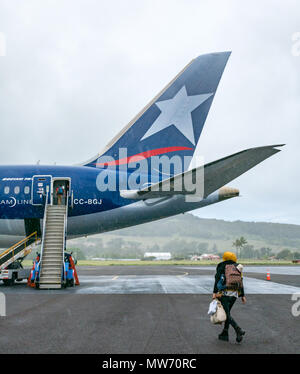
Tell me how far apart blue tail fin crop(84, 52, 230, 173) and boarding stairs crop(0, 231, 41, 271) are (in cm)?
766

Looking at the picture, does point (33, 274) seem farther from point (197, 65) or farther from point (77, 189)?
point (197, 65)

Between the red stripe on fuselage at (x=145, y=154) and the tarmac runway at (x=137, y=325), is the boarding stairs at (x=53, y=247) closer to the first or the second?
the tarmac runway at (x=137, y=325)

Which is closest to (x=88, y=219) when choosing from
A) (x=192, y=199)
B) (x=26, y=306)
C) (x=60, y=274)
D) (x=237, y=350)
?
(x=60, y=274)

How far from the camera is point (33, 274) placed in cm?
2088

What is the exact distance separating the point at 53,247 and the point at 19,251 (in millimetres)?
3102

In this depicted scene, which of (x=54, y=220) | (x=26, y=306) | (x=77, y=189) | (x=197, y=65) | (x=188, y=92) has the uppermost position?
(x=197, y=65)

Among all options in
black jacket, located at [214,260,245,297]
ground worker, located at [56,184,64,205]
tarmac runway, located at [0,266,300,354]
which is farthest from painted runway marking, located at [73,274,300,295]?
black jacket, located at [214,260,245,297]

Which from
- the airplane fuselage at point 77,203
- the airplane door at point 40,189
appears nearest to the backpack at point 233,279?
the airplane fuselage at point 77,203

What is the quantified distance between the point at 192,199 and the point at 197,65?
857 centimetres

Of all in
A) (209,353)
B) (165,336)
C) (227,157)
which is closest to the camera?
(209,353)

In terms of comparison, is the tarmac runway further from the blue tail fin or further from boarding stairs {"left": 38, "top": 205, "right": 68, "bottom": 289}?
the blue tail fin

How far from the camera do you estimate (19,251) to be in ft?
73.5

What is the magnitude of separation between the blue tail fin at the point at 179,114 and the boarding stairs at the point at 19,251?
766cm

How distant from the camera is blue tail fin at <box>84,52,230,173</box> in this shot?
76.6 ft
